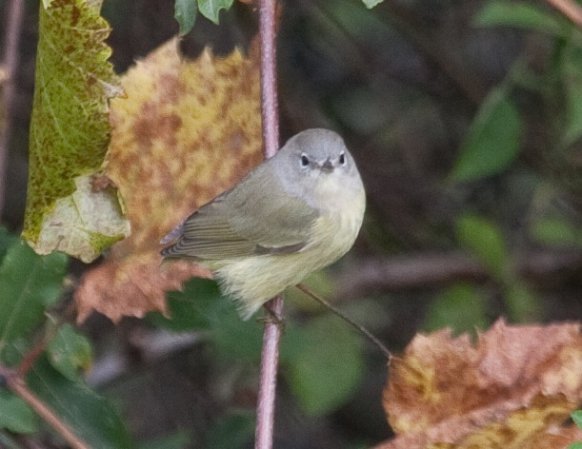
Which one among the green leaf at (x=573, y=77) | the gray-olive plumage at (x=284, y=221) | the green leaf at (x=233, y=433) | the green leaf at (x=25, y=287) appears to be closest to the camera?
the green leaf at (x=25, y=287)

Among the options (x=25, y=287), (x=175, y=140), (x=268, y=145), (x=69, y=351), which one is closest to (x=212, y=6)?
(x=268, y=145)

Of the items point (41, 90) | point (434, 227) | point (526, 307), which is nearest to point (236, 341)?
point (41, 90)

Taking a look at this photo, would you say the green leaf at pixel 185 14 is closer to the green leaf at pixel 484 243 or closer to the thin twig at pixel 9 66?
the thin twig at pixel 9 66

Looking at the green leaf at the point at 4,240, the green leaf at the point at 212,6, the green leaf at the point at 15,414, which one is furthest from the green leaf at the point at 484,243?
the green leaf at the point at 15,414

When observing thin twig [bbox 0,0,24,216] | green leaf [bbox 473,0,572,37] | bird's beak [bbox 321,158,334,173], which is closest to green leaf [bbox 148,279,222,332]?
thin twig [bbox 0,0,24,216]

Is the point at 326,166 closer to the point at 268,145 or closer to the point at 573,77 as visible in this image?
the point at 573,77

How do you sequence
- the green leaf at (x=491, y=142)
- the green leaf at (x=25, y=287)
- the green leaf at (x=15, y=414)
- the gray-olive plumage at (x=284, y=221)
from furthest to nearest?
the green leaf at (x=491, y=142) → the gray-olive plumage at (x=284, y=221) → the green leaf at (x=25, y=287) → the green leaf at (x=15, y=414)

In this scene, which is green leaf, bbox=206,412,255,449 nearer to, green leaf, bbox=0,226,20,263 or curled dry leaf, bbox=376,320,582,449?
green leaf, bbox=0,226,20,263

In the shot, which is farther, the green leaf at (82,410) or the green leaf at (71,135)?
the green leaf at (82,410)
